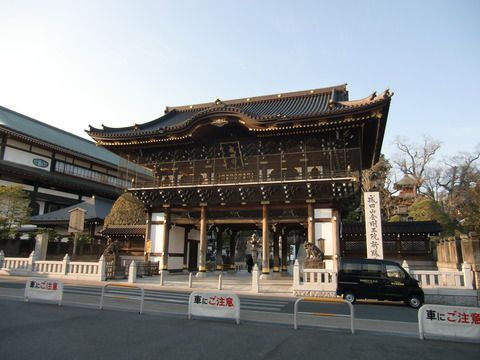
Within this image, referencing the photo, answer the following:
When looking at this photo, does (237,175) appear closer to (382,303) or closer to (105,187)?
(382,303)

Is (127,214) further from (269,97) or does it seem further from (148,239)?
(269,97)

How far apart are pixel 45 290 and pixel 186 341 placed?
6.58 metres

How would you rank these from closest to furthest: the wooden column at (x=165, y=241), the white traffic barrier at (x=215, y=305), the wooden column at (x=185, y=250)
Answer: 1. the white traffic barrier at (x=215, y=305)
2. the wooden column at (x=165, y=241)
3. the wooden column at (x=185, y=250)

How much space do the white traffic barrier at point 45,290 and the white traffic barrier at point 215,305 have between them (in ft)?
15.2

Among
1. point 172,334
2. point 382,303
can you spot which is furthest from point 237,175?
point 172,334

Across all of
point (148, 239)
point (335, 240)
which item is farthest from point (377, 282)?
point (148, 239)

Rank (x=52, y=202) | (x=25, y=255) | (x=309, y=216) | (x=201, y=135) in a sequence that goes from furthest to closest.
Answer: (x=52, y=202) < (x=25, y=255) < (x=201, y=135) < (x=309, y=216)

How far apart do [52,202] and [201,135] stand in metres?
25.0

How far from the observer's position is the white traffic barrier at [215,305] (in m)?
8.33

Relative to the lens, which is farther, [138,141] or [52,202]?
[52,202]

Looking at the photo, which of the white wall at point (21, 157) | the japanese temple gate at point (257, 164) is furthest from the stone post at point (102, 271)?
the white wall at point (21, 157)

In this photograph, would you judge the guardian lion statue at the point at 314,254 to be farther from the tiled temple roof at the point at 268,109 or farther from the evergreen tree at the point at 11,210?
the evergreen tree at the point at 11,210

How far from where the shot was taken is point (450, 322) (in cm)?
695

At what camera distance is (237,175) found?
22.2 m
